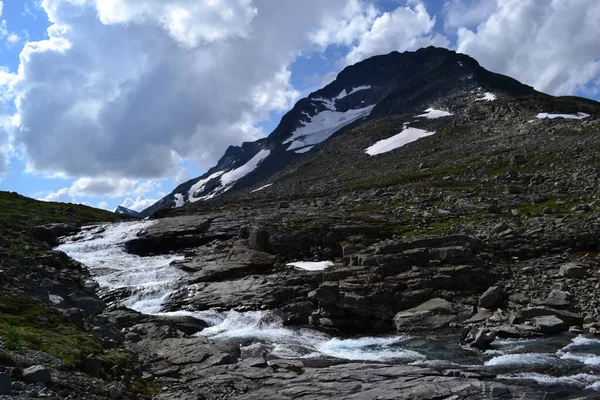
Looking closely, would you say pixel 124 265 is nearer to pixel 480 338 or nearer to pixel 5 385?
pixel 480 338

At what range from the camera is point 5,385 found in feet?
42.2

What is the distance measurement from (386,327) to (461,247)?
32.3 ft

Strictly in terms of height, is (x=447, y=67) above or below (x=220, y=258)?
above

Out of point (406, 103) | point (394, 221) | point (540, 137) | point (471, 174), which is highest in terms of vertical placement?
point (406, 103)

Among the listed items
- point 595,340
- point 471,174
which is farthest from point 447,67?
point 595,340

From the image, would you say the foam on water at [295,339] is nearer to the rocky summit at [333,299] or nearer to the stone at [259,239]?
the rocky summit at [333,299]

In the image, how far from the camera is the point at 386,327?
30828 mm

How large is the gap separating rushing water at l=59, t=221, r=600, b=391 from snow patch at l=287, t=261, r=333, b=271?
8845mm

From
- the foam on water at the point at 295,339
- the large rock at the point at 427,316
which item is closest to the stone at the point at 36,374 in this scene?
the foam on water at the point at 295,339

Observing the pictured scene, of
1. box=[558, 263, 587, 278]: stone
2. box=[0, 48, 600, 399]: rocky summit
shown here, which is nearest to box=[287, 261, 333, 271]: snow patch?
box=[0, 48, 600, 399]: rocky summit

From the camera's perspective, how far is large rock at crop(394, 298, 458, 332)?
28.9 metres

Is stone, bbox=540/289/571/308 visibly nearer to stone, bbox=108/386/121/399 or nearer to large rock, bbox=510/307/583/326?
large rock, bbox=510/307/583/326

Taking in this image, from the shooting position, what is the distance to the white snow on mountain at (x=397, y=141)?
133m

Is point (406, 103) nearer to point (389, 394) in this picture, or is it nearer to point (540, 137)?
point (540, 137)
